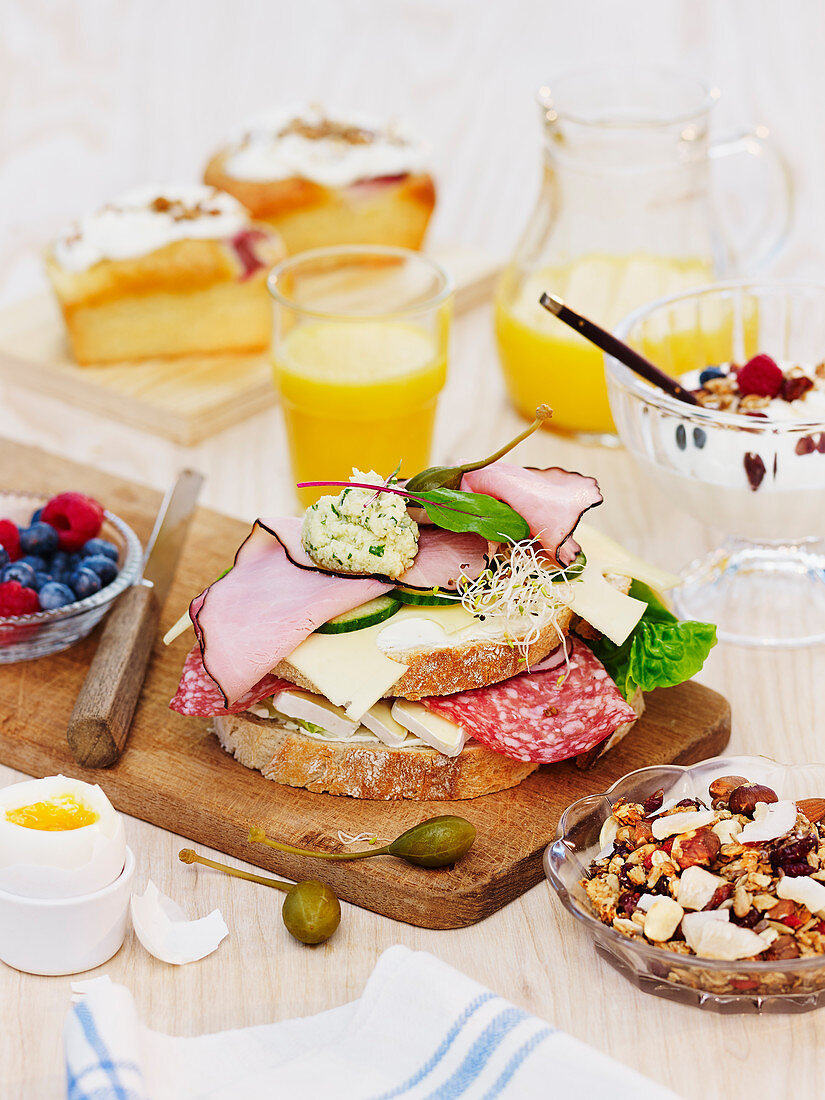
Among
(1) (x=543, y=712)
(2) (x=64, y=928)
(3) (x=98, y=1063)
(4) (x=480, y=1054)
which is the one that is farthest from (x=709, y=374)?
(3) (x=98, y=1063)

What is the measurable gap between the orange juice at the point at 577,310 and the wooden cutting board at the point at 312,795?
1006 mm

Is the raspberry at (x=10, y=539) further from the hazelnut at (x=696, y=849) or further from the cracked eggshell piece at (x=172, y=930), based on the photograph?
the hazelnut at (x=696, y=849)

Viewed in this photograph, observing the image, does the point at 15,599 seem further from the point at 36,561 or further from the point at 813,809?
the point at 813,809

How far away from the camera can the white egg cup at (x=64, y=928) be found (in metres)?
1.71

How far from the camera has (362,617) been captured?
2029 mm

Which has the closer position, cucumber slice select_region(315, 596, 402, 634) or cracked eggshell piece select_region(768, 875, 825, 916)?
cracked eggshell piece select_region(768, 875, 825, 916)

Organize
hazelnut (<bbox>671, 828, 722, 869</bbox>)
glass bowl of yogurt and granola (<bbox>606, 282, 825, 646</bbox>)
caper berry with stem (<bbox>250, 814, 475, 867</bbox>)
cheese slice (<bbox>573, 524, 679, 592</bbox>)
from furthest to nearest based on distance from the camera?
1. glass bowl of yogurt and granola (<bbox>606, 282, 825, 646</bbox>)
2. cheese slice (<bbox>573, 524, 679, 592</bbox>)
3. caper berry with stem (<bbox>250, 814, 475, 867</bbox>)
4. hazelnut (<bbox>671, 828, 722, 869</bbox>)

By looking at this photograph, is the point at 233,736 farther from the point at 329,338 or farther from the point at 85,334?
the point at 85,334

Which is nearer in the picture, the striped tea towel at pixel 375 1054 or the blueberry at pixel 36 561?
the striped tea towel at pixel 375 1054

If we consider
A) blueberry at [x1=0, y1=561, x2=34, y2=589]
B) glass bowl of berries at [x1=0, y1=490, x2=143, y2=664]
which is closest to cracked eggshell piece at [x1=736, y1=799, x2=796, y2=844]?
glass bowl of berries at [x1=0, y1=490, x2=143, y2=664]

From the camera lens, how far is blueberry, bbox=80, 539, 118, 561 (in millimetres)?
2461

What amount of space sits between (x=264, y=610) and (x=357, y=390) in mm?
884

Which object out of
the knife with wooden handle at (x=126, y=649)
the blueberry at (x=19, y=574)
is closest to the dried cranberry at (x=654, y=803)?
the knife with wooden handle at (x=126, y=649)

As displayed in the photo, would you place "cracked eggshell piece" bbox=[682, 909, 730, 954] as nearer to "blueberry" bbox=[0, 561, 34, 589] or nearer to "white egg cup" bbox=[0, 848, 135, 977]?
"white egg cup" bbox=[0, 848, 135, 977]
